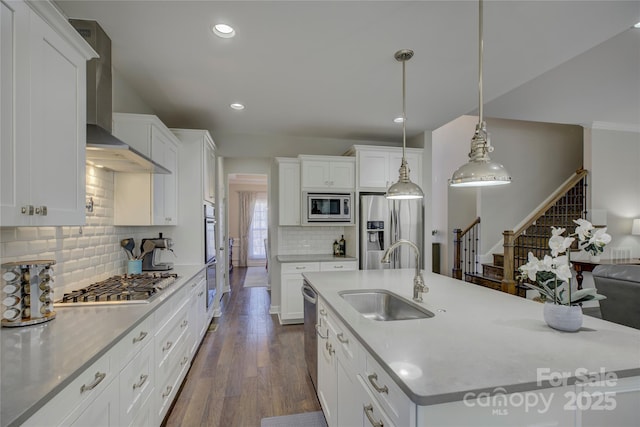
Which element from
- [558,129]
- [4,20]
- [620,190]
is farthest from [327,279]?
[558,129]

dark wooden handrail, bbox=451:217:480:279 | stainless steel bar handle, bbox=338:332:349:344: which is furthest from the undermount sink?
dark wooden handrail, bbox=451:217:480:279

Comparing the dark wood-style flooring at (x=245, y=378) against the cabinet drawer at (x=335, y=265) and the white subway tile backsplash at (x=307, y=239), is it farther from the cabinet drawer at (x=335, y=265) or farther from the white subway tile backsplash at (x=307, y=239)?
the white subway tile backsplash at (x=307, y=239)

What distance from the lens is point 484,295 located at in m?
1.95

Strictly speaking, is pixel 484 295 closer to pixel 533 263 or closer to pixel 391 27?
pixel 533 263

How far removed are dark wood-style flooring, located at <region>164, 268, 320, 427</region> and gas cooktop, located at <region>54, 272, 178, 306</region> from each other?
96 centimetres

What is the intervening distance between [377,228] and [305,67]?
2.38 meters

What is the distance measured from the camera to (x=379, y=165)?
170 inches

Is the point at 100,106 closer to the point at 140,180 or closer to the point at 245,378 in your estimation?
the point at 140,180

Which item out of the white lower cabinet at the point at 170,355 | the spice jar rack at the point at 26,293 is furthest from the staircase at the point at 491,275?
the spice jar rack at the point at 26,293

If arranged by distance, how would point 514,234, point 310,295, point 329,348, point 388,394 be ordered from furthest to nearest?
point 514,234 < point 310,295 < point 329,348 < point 388,394

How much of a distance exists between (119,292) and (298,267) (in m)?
2.32

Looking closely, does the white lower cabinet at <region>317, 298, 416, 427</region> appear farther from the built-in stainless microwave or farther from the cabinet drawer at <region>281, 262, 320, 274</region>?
the built-in stainless microwave

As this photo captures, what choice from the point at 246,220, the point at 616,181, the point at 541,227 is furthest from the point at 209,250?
the point at 616,181

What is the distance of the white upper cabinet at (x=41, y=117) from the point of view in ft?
3.58
